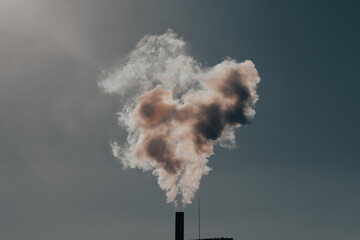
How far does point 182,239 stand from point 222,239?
4.71 m

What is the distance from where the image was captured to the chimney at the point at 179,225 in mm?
92006

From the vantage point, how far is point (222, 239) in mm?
93188

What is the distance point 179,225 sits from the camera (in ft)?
305

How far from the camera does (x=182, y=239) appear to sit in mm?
→ 92125

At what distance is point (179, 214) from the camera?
9356 cm

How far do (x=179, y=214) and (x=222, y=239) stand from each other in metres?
5.69

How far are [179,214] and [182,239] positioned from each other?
3.05 metres

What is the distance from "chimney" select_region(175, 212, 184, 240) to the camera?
9201 cm
